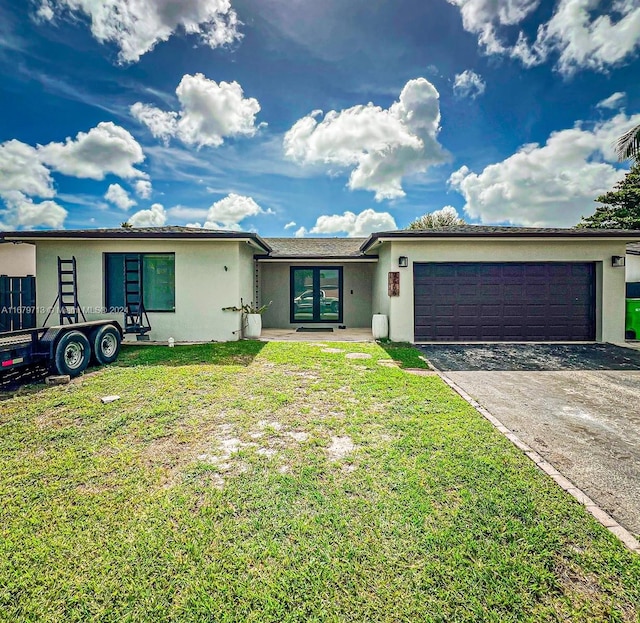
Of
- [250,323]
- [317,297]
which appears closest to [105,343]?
[250,323]

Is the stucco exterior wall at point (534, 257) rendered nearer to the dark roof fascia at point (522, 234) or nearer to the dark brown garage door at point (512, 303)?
the dark brown garage door at point (512, 303)

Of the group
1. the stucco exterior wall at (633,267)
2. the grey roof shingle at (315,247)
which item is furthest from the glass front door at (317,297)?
the stucco exterior wall at (633,267)

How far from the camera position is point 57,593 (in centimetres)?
186

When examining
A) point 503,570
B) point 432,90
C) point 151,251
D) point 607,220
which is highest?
point 432,90

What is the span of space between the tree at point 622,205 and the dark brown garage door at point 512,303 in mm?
18958

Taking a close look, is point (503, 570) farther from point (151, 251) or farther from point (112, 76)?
point (112, 76)

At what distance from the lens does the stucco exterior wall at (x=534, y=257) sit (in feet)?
33.4

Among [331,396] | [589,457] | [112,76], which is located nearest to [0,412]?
[331,396]

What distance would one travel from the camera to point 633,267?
11492 mm

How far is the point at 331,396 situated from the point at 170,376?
3233mm

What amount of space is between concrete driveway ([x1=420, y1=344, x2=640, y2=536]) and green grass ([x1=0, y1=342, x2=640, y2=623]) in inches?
18.4

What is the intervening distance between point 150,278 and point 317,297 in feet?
20.3

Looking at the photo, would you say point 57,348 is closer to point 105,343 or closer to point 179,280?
point 105,343

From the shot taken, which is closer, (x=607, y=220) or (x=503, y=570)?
(x=503, y=570)
